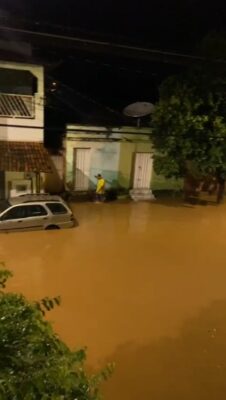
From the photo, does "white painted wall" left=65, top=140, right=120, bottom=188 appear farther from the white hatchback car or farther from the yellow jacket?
the white hatchback car

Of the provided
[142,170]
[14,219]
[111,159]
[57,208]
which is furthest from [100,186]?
[14,219]

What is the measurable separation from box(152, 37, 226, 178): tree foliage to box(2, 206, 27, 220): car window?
565 centimetres

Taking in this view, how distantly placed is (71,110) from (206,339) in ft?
39.6

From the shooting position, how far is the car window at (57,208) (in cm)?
1202

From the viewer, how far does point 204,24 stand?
17.6 m

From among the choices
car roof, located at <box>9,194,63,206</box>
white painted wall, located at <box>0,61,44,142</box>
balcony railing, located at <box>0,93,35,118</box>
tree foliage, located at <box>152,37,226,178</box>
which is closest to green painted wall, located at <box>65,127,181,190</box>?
white painted wall, located at <box>0,61,44,142</box>

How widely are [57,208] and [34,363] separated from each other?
9334 millimetres

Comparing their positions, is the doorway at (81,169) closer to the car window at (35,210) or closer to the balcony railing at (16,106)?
the balcony railing at (16,106)

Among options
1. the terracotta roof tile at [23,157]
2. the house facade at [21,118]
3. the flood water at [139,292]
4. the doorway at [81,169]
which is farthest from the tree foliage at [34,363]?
the doorway at [81,169]

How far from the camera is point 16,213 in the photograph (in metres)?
11.6

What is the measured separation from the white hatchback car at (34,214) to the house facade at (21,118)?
48.6 inches

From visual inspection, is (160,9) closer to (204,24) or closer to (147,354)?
(204,24)

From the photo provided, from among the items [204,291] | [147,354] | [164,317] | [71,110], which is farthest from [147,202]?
[147,354]

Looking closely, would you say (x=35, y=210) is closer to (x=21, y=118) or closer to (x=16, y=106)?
(x=21, y=118)
